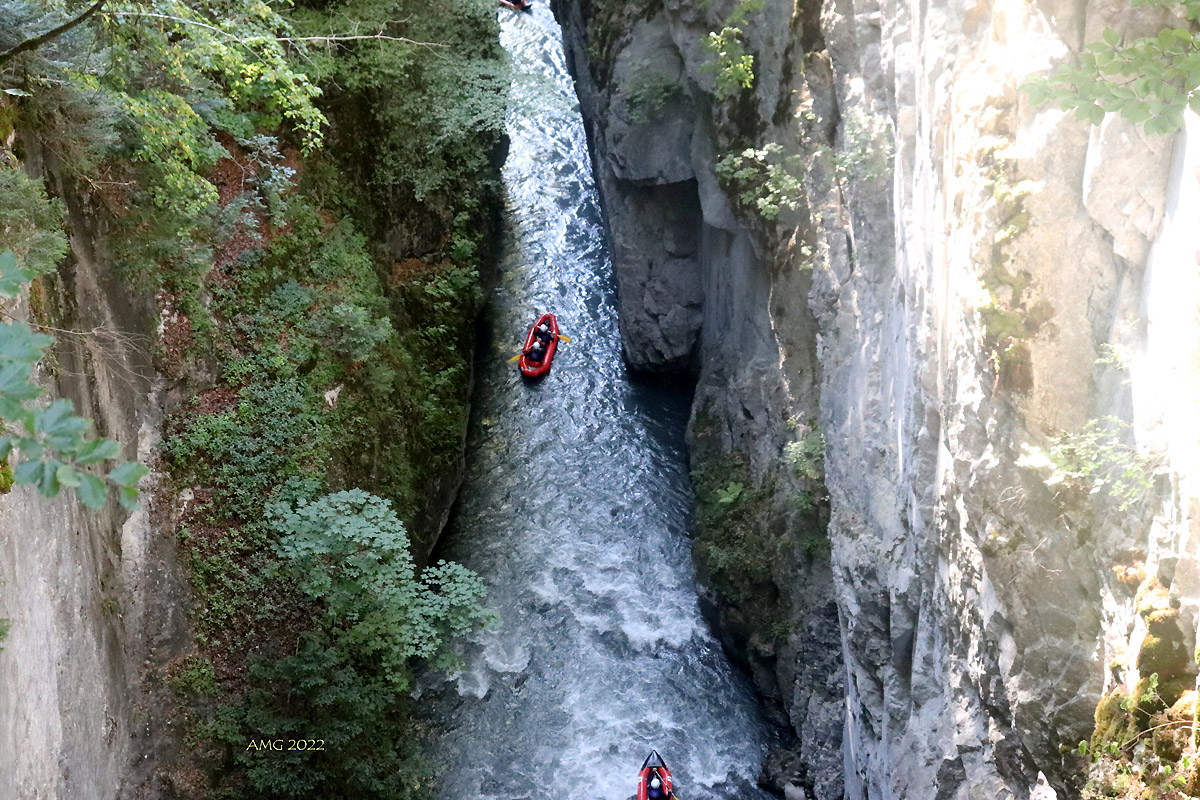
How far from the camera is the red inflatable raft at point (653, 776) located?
11.8 meters

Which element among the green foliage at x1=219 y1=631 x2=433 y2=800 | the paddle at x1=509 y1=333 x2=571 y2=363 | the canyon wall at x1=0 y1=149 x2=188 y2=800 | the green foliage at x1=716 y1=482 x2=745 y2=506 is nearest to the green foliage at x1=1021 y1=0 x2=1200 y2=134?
the canyon wall at x1=0 y1=149 x2=188 y2=800

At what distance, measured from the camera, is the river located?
12.8m

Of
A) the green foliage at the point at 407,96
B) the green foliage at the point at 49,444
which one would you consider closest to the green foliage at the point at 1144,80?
the green foliage at the point at 49,444

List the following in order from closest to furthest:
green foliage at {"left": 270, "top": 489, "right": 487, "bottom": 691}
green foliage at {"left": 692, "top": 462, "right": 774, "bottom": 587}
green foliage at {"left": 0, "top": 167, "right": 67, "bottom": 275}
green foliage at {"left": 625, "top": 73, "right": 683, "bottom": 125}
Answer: green foliage at {"left": 0, "top": 167, "right": 67, "bottom": 275}, green foliage at {"left": 270, "top": 489, "right": 487, "bottom": 691}, green foliage at {"left": 692, "top": 462, "right": 774, "bottom": 587}, green foliage at {"left": 625, "top": 73, "right": 683, "bottom": 125}

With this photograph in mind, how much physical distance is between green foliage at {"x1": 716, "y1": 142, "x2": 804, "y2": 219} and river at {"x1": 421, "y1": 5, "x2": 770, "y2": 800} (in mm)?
4144

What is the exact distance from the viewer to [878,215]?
9.62 m

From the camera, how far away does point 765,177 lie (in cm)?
1290

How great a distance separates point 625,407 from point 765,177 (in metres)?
6.24

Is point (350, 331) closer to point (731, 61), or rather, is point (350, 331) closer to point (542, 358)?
point (542, 358)

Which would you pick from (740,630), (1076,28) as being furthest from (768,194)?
(1076,28)

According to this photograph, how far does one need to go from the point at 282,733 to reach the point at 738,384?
836 centimetres

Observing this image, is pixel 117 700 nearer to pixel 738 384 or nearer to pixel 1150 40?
pixel 738 384

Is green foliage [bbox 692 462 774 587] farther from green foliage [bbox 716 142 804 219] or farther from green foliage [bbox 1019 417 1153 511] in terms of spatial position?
green foliage [bbox 1019 417 1153 511]

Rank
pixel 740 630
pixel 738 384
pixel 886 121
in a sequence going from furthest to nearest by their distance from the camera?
pixel 738 384 < pixel 740 630 < pixel 886 121
